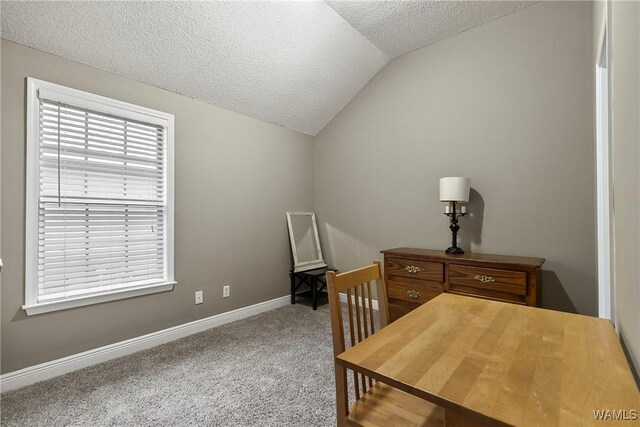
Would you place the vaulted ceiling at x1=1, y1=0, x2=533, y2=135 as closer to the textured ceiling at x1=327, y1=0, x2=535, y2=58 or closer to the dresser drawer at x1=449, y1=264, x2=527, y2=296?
the textured ceiling at x1=327, y1=0, x2=535, y2=58

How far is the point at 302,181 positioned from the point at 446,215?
189cm

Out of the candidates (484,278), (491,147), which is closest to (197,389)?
(484,278)

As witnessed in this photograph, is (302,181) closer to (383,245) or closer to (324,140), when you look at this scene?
(324,140)

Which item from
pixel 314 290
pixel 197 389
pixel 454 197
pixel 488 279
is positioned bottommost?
pixel 197 389

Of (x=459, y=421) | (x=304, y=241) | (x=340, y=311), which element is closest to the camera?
(x=459, y=421)

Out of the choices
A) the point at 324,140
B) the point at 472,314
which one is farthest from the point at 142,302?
the point at 324,140

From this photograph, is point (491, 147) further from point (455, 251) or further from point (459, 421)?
point (459, 421)

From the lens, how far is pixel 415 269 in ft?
9.31

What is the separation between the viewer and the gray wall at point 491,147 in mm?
2533

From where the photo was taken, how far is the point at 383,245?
3670mm

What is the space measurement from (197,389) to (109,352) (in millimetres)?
944

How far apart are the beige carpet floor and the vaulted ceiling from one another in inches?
90.5

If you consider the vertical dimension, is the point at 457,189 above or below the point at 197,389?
above

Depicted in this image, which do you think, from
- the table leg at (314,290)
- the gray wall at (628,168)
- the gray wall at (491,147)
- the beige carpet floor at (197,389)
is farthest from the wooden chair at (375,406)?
the table leg at (314,290)
